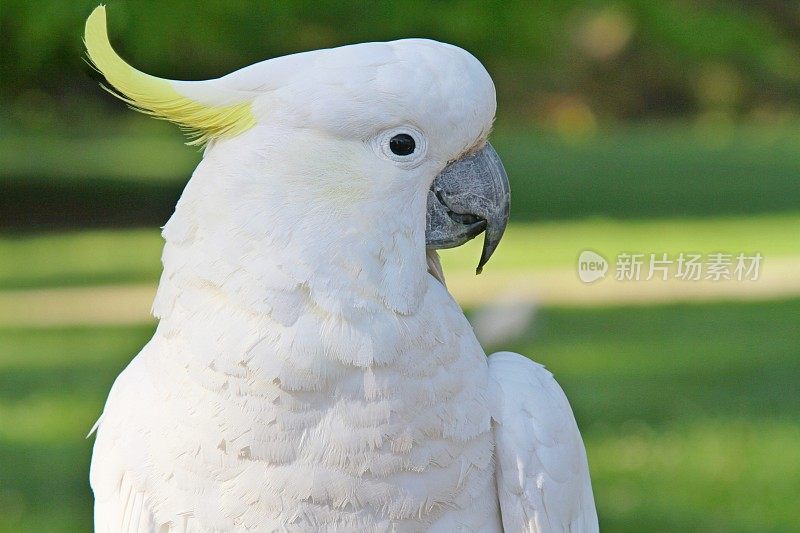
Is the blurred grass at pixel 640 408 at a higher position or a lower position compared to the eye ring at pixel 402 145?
lower

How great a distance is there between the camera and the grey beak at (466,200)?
1.87 metres

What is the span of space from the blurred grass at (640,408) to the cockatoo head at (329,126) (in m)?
2.39

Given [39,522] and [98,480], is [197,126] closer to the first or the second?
[98,480]

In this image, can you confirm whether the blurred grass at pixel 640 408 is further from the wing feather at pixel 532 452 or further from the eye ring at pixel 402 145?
the eye ring at pixel 402 145

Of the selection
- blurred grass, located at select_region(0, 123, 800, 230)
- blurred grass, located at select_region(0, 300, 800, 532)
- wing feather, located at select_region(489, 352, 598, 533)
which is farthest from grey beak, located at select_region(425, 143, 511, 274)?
blurred grass, located at select_region(0, 123, 800, 230)

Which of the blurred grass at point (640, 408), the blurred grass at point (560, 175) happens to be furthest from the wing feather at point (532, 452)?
the blurred grass at point (560, 175)

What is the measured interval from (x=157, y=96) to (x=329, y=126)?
0.31m

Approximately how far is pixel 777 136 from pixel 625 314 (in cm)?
1098

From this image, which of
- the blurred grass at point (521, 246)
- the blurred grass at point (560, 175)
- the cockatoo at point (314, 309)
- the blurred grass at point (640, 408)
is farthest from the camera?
the blurred grass at point (560, 175)

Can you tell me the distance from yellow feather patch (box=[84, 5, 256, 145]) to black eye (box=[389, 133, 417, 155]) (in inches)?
9.3

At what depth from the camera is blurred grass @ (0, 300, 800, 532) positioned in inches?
159

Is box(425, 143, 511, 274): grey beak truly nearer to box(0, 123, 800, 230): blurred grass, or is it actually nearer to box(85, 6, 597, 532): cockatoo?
box(85, 6, 597, 532): cockatoo

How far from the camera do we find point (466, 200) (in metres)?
1.88

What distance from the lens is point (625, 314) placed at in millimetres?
6664
